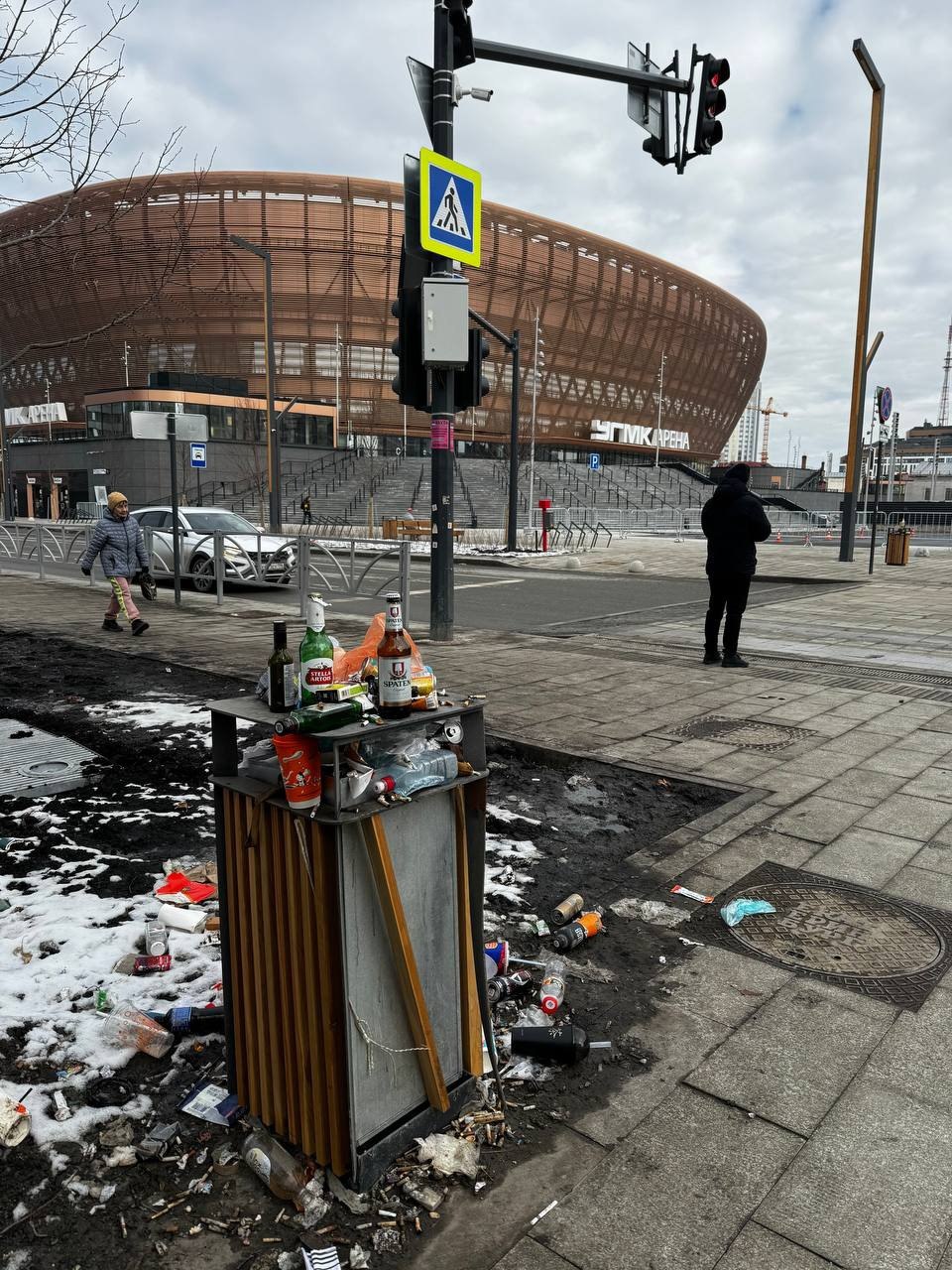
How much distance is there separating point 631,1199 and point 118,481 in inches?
2364

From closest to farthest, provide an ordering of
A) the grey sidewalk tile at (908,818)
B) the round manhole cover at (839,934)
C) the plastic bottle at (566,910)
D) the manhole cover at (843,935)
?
the manhole cover at (843,935)
the round manhole cover at (839,934)
the plastic bottle at (566,910)
the grey sidewalk tile at (908,818)

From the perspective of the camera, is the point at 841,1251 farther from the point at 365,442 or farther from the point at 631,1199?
the point at 365,442

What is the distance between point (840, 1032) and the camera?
9.19 ft

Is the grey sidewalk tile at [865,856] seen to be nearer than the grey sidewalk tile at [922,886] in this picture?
No

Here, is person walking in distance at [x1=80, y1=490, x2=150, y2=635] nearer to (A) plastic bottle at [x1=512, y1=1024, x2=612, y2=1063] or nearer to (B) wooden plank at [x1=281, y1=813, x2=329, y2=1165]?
(A) plastic bottle at [x1=512, y1=1024, x2=612, y2=1063]

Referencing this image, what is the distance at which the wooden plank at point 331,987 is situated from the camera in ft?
6.71

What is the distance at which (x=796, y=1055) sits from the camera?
8.79 feet

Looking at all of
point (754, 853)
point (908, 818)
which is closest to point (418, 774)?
point (754, 853)

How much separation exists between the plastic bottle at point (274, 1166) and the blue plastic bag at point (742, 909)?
2.02m

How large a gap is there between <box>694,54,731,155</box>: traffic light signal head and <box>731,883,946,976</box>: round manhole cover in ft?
32.1

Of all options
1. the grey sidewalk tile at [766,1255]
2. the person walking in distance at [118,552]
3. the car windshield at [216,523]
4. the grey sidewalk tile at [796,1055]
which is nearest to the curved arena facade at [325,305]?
the car windshield at [216,523]

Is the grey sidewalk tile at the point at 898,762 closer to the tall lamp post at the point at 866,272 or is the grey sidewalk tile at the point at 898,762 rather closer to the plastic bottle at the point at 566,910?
the plastic bottle at the point at 566,910

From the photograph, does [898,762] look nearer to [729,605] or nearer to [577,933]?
[577,933]

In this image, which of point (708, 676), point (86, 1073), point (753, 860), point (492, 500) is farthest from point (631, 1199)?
point (492, 500)
